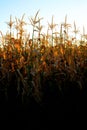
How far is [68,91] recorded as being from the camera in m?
3.05

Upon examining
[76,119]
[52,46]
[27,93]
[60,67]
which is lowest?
[76,119]

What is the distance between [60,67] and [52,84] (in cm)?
33

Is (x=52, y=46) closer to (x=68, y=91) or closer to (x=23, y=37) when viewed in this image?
(x=23, y=37)

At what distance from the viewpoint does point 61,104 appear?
2936mm

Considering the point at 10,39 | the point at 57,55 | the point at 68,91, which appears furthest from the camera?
the point at 10,39

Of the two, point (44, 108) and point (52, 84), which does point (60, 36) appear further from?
point (44, 108)

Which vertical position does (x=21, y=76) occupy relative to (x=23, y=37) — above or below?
below

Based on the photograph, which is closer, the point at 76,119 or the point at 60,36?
the point at 76,119

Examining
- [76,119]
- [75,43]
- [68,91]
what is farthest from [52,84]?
[75,43]

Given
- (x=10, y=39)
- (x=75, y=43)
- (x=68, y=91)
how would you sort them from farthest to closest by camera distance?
(x=75, y=43)
(x=10, y=39)
(x=68, y=91)

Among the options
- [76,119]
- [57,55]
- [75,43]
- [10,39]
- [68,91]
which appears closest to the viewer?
[76,119]

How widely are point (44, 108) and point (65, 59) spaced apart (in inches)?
36.0

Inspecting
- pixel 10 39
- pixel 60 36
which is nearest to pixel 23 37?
pixel 10 39

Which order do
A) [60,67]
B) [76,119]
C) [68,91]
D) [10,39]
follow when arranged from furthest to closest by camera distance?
1. [10,39]
2. [60,67]
3. [68,91]
4. [76,119]
